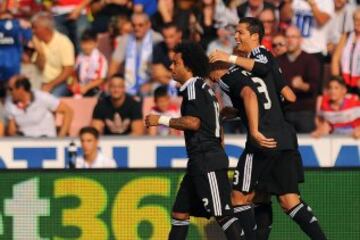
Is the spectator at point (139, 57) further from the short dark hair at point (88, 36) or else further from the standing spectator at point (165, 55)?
the short dark hair at point (88, 36)

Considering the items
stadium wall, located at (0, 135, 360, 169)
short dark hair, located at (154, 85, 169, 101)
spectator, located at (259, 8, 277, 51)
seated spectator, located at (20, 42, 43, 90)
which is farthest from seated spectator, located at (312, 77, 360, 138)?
seated spectator, located at (20, 42, 43, 90)

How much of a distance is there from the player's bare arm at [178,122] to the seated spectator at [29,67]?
511cm

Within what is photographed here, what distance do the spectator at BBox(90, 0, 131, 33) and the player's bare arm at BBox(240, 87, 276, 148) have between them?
5203 mm

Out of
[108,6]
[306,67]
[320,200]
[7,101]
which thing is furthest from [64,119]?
[320,200]

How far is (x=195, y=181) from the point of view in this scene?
929cm

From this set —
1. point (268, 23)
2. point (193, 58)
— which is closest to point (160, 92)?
point (268, 23)

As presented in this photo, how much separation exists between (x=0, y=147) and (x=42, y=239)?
2.42 meters

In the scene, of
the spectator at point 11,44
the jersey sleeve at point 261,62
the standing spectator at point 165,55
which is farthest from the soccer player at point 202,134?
the spectator at point 11,44

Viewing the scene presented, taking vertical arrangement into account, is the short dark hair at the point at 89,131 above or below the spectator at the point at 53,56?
below

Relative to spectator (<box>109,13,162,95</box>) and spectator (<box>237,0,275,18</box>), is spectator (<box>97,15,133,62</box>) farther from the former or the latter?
spectator (<box>237,0,275,18</box>)

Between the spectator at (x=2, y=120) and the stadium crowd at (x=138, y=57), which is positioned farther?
the spectator at (x=2, y=120)

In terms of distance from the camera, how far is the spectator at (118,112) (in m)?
13.0

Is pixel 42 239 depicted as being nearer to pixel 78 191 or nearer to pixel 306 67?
pixel 78 191

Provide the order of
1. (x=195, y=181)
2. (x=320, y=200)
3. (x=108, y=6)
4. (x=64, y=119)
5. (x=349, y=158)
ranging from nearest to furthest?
(x=195, y=181)
(x=320, y=200)
(x=349, y=158)
(x=64, y=119)
(x=108, y=6)
